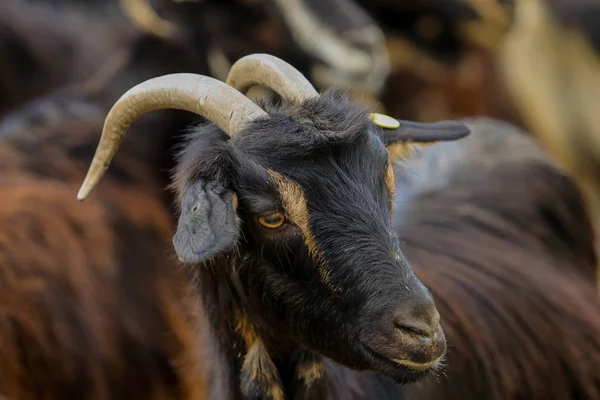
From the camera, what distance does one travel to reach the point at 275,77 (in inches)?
126

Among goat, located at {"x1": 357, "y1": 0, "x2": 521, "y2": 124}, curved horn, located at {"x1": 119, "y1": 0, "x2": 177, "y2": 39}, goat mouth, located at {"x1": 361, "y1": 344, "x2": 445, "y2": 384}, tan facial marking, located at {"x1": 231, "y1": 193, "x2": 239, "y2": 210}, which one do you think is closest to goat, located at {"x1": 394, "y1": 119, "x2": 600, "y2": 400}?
goat mouth, located at {"x1": 361, "y1": 344, "x2": 445, "y2": 384}

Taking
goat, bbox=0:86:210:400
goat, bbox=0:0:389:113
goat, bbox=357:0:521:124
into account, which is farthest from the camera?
goat, bbox=357:0:521:124

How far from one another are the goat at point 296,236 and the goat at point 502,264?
0.64m

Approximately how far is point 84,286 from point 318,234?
207cm

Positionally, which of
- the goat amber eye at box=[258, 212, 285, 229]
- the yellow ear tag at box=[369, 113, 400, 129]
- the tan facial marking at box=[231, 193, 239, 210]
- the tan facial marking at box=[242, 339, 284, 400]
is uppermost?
the yellow ear tag at box=[369, 113, 400, 129]

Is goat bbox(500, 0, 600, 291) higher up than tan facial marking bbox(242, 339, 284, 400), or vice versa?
tan facial marking bbox(242, 339, 284, 400)

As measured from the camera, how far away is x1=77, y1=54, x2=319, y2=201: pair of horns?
2.94 meters

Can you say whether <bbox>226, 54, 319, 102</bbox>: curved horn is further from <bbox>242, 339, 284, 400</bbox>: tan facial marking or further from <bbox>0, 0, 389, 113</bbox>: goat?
<bbox>0, 0, 389, 113</bbox>: goat

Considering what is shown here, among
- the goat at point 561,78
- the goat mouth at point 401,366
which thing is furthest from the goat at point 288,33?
the goat mouth at point 401,366

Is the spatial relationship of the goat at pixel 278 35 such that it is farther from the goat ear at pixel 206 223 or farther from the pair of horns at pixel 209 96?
the goat ear at pixel 206 223

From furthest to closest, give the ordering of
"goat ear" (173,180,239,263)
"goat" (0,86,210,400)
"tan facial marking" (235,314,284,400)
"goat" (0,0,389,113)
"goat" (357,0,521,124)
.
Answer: "goat" (357,0,521,124) < "goat" (0,0,389,113) < "goat" (0,86,210,400) < "tan facial marking" (235,314,284,400) < "goat ear" (173,180,239,263)

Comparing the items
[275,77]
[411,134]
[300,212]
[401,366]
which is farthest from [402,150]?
[401,366]

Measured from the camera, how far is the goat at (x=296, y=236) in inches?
105

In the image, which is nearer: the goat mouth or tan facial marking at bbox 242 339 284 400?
the goat mouth
